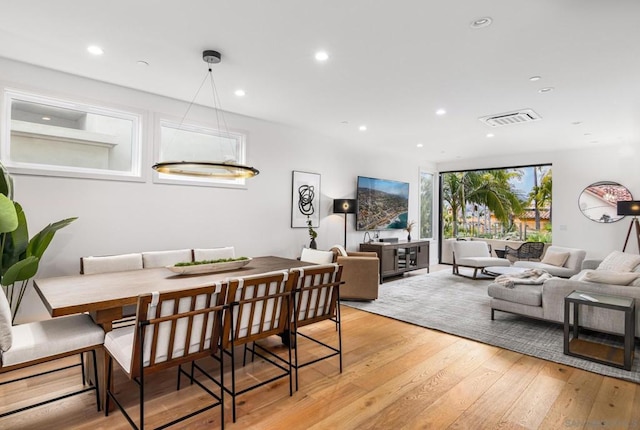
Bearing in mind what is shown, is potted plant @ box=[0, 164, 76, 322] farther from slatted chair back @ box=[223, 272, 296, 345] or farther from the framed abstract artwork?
the framed abstract artwork

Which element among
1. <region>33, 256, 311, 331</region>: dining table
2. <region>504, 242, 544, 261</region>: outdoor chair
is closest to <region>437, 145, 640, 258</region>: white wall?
<region>504, 242, 544, 261</region>: outdoor chair

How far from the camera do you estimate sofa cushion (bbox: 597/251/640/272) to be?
4.18m

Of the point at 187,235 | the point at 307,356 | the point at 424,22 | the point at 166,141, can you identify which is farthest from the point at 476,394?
the point at 166,141

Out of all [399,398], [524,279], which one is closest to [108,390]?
[399,398]

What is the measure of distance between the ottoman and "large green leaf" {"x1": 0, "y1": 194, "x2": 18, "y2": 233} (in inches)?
187

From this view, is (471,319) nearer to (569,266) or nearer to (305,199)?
(569,266)

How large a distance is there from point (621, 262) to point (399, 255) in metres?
3.44

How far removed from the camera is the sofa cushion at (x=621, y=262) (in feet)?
13.7

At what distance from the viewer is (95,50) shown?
121 inches

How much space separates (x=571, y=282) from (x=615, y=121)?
2992 mm

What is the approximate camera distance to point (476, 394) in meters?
2.49

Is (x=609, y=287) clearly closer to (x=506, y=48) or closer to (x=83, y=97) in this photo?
(x=506, y=48)

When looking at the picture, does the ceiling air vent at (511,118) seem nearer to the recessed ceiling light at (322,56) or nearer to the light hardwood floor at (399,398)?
the recessed ceiling light at (322,56)

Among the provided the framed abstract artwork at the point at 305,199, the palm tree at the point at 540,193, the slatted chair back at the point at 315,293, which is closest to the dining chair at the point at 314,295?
the slatted chair back at the point at 315,293
